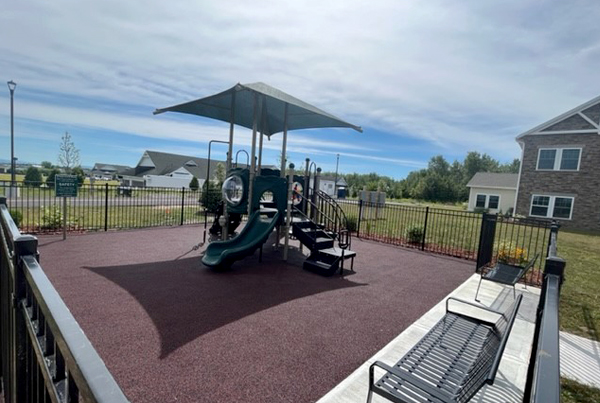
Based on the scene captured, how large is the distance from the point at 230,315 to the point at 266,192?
150 inches

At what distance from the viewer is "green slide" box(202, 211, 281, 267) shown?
5.81 m

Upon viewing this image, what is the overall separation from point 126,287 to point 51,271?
5.14ft

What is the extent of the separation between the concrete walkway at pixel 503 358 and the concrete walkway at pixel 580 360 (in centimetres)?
35

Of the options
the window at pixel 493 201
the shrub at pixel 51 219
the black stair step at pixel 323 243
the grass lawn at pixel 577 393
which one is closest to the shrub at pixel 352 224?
the black stair step at pixel 323 243

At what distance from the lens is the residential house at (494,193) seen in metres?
27.4

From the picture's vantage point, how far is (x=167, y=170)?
44.8 m

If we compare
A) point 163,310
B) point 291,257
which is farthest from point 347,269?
point 163,310

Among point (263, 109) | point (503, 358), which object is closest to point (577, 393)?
point (503, 358)

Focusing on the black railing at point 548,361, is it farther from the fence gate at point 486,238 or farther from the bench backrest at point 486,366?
the fence gate at point 486,238

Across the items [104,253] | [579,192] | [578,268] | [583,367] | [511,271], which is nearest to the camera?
[583,367]

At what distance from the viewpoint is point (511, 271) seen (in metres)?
5.62

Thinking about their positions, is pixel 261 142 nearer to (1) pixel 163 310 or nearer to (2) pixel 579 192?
(1) pixel 163 310

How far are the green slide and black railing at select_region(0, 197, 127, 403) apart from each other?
3.86 metres

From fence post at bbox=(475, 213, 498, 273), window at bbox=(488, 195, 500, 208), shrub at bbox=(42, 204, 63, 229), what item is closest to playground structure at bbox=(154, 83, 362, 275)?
fence post at bbox=(475, 213, 498, 273)
